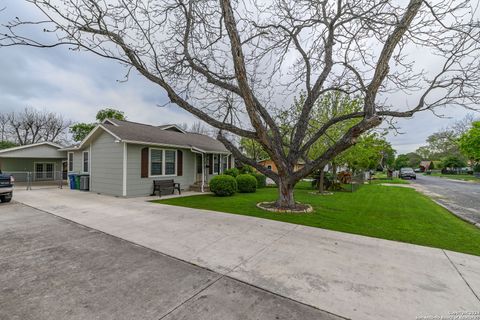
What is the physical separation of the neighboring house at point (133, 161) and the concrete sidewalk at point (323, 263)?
4347mm

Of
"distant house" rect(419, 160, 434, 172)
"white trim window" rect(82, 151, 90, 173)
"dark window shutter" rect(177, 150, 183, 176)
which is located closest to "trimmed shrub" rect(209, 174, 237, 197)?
"dark window shutter" rect(177, 150, 183, 176)

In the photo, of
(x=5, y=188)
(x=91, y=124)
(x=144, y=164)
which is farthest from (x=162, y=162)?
(x=91, y=124)

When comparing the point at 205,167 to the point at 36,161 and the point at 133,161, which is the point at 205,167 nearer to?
the point at 133,161

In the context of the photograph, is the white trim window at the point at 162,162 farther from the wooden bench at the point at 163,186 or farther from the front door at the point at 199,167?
the front door at the point at 199,167

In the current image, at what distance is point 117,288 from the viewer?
272cm

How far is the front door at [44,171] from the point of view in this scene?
1902cm

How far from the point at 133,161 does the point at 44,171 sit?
16.2m

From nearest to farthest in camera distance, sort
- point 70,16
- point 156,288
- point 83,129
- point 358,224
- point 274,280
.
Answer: point 156,288
point 274,280
point 70,16
point 358,224
point 83,129

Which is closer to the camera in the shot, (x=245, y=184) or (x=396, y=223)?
(x=396, y=223)

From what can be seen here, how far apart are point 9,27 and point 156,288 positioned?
590 cm

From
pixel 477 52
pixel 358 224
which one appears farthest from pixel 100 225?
pixel 477 52

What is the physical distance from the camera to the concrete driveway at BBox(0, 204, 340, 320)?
2.28m

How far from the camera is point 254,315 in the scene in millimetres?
2254

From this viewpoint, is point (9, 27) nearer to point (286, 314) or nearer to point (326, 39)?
point (286, 314)
